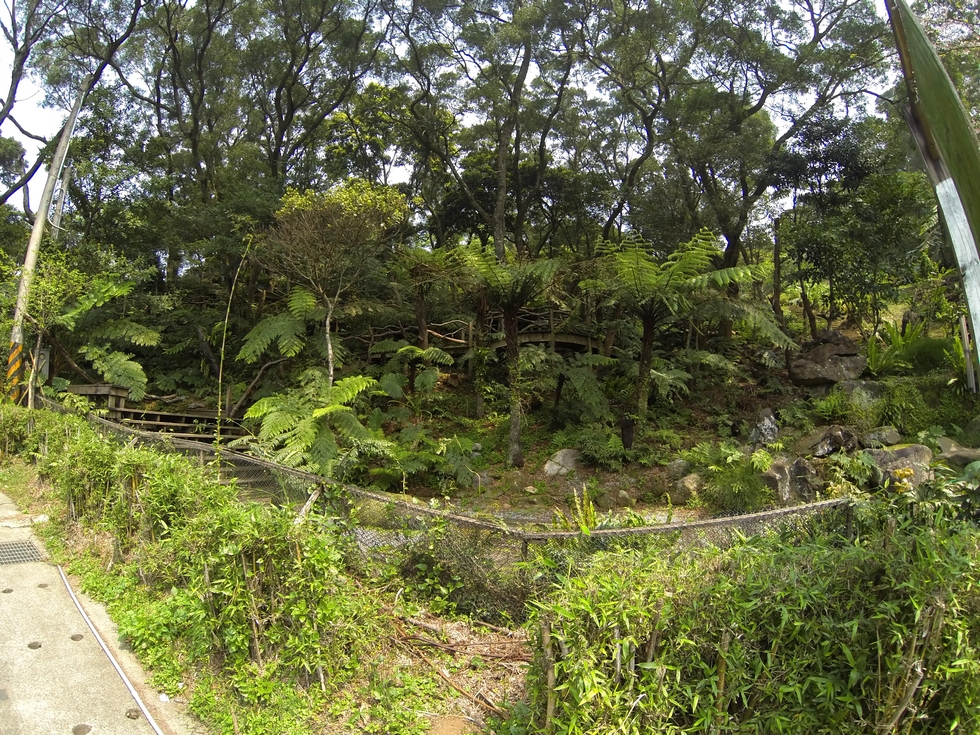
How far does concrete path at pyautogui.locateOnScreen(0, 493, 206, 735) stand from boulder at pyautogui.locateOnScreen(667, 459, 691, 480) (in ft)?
23.4

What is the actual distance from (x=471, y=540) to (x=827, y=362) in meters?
9.24

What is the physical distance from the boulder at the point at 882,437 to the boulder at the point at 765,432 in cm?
118

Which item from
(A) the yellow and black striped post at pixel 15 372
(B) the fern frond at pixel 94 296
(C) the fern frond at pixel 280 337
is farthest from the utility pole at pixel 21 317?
(C) the fern frond at pixel 280 337

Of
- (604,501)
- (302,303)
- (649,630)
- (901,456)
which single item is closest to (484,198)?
(302,303)

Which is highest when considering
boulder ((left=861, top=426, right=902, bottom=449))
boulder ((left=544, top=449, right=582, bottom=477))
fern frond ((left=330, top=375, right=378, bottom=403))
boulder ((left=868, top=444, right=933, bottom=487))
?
fern frond ((left=330, top=375, right=378, bottom=403))

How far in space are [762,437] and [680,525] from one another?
643 centimetres

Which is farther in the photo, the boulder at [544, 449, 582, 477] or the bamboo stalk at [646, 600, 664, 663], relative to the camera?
the boulder at [544, 449, 582, 477]

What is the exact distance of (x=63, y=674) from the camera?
354 centimetres

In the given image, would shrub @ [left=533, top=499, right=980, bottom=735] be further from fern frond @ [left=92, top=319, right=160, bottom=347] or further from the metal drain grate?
fern frond @ [left=92, top=319, right=160, bottom=347]

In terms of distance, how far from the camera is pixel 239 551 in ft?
11.1

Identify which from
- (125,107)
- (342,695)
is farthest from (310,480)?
(125,107)

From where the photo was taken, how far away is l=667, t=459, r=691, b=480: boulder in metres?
9.27

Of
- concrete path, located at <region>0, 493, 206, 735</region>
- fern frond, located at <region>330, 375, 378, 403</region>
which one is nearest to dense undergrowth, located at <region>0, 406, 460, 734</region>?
concrete path, located at <region>0, 493, 206, 735</region>

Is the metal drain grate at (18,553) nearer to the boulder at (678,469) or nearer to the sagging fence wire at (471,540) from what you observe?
the sagging fence wire at (471,540)
